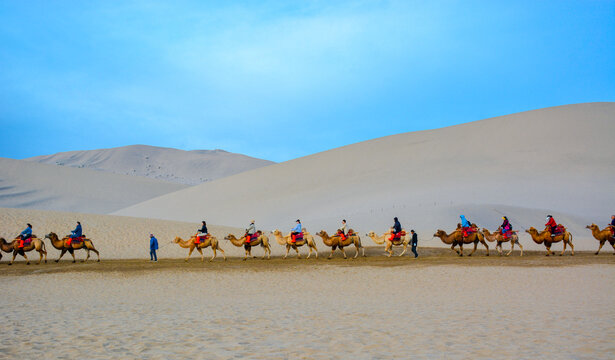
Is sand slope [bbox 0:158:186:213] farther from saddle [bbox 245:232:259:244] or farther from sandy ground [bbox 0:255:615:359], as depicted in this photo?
sandy ground [bbox 0:255:615:359]

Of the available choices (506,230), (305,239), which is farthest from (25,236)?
(506,230)

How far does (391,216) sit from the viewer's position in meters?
39.1

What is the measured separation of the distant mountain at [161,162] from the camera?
5950 inches

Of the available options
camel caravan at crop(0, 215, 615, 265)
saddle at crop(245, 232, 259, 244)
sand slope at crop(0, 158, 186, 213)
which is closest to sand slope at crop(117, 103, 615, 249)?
camel caravan at crop(0, 215, 615, 265)

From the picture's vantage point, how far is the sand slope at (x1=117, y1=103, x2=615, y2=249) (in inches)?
1544

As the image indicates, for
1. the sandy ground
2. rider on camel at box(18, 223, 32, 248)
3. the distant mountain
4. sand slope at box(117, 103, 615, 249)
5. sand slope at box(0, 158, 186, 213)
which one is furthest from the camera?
the distant mountain

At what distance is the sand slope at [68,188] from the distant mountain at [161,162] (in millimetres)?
46196

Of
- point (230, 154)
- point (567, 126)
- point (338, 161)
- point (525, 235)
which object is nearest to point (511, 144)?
point (567, 126)

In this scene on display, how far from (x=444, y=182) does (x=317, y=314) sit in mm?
41377

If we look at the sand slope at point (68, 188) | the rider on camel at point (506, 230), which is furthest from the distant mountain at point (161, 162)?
the rider on camel at point (506, 230)

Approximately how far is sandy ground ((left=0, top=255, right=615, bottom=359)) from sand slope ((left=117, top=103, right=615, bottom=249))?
19.4 m

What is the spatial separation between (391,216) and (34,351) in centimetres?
3385

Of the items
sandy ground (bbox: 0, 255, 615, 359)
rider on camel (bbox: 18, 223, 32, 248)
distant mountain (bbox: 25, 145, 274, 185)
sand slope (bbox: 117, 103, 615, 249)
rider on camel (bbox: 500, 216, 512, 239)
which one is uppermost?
distant mountain (bbox: 25, 145, 274, 185)

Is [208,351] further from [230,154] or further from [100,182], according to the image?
A: [230,154]
